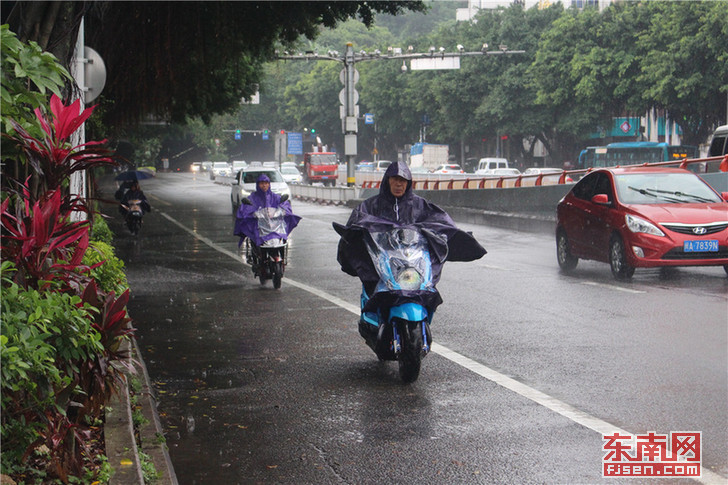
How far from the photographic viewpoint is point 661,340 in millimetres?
9023

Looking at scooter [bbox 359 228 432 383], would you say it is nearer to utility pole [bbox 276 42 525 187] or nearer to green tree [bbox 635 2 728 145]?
utility pole [bbox 276 42 525 187]

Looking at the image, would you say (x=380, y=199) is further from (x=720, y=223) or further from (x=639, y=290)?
(x=720, y=223)

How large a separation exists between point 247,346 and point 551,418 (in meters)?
3.66

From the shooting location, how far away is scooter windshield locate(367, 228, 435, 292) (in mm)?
7422

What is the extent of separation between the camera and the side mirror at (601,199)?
14086 mm

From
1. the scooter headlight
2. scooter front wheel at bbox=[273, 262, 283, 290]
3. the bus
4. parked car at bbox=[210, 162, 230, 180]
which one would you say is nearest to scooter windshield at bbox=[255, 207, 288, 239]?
scooter front wheel at bbox=[273, 262, 283, 290]

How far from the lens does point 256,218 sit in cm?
1404

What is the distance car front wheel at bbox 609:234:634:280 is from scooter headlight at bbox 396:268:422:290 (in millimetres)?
7112

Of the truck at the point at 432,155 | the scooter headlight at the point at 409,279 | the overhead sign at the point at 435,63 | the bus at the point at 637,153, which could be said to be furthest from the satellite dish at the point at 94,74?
the truck at the point at 432,155

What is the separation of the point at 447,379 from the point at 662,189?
8.07 meters

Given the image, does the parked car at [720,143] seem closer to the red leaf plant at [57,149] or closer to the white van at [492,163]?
the red leaf plant at [57,149]

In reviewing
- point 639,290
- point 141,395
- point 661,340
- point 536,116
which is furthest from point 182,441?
point 536,116

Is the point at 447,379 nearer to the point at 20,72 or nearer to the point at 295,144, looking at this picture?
the point at 20,72

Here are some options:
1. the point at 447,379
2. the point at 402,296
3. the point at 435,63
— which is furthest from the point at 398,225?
the point at 435,63
